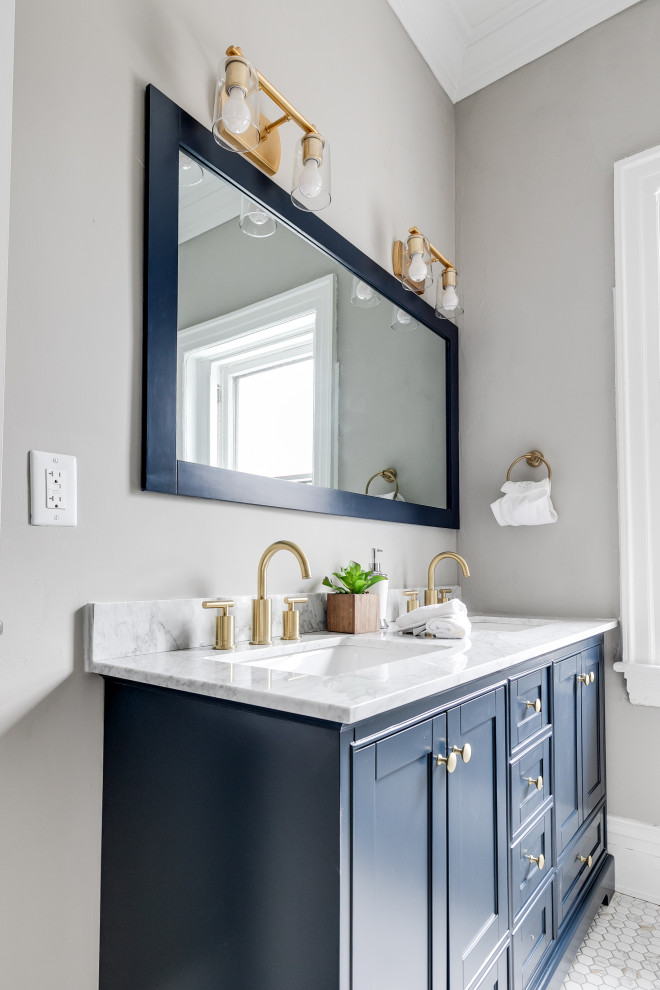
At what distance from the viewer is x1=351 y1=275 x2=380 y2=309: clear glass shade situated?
1.80 m

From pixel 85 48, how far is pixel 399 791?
133 centimetres

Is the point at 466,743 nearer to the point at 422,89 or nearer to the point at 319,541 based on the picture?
the point at 319,541

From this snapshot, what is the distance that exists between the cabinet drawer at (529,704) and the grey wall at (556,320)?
64 centimetres

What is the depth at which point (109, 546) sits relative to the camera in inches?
43.4

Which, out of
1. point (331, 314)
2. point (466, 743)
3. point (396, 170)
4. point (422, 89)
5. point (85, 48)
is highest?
point (422, 89)

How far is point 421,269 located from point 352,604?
3.47 feet

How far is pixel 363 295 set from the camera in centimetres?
184

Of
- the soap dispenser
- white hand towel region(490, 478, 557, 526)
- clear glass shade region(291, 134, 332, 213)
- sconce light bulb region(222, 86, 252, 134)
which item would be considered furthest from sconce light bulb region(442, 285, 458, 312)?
sconce light bulb region(222, 86, 252, 134)

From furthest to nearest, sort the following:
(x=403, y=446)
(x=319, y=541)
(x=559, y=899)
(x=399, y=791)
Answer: (x=403, y=446)
(x=319, y=541)
(x=559, y=899)
(x=399, y=791)

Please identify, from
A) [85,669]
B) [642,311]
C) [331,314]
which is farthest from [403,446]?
[85,669]

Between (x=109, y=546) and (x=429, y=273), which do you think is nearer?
(x=109, y=546)

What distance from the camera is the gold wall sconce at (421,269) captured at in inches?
75.9

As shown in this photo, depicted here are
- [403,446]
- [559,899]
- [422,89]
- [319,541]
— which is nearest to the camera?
[559,899]

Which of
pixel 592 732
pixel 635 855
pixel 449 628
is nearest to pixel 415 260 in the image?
pixel 449 628
